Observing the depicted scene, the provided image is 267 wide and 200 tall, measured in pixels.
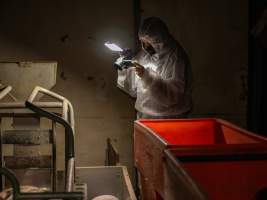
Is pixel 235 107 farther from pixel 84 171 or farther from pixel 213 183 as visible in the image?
pixel 213 183

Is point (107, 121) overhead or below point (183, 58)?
below

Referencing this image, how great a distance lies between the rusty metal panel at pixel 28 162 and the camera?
281 cm

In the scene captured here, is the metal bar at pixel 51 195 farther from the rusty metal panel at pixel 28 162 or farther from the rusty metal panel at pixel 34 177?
the rusty metal panel at pixel 34 177

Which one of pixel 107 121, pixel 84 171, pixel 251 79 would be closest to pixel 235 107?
pixel 251 79

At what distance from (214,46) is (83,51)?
1.34 metres

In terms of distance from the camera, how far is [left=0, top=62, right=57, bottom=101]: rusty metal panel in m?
3.38

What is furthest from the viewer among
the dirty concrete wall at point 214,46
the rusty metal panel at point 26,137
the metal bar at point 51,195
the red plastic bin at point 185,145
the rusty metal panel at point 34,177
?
the dirty concrete wall at point 214,46

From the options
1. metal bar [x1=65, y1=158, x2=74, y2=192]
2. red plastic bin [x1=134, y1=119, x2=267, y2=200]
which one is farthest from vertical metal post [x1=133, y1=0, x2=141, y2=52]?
metal bar [x1=65, y1=158, x2=74, y2=192]

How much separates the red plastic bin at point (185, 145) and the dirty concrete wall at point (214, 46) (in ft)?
4.12

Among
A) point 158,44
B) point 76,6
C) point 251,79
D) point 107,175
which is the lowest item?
point 107,175

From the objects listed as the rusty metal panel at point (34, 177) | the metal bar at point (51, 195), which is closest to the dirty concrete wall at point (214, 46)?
the rusty metal panel at point (34, 177)

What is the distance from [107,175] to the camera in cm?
305

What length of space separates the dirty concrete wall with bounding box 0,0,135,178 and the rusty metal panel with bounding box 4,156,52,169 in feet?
4.27

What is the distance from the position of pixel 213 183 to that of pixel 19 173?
1.64 meters
